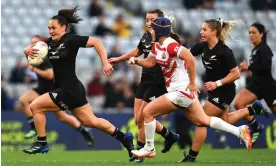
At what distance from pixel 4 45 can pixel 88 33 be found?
2796 millimetres

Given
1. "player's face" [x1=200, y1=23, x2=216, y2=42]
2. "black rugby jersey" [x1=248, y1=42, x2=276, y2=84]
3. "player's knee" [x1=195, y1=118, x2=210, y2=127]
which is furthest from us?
"black rugby jersey" [x1=248, y1=42, x2=276, y2=84]

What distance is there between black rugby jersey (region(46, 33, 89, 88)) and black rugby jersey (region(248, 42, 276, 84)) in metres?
4.53

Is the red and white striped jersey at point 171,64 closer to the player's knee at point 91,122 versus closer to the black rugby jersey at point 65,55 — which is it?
the black rugby jersey at point 65,55

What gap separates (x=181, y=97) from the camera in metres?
11.3

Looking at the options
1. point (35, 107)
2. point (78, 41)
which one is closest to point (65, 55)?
point (78, 41)

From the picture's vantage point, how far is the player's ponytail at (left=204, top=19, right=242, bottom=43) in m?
12.8

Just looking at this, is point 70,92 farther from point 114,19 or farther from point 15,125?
point 114,19

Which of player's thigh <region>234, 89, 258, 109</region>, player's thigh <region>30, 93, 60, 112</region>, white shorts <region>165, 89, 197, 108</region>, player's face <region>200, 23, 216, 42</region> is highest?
player's face <region>200, 23, 216, 42</region>

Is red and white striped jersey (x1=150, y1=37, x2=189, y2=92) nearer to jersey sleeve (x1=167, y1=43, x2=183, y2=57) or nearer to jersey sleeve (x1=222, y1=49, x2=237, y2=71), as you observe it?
jersey sleeve (x1=167, y1=43, x2=183, y2=57)

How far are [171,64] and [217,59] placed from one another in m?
1.73

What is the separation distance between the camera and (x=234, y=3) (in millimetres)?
29703

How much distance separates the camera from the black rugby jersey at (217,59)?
12836 mm

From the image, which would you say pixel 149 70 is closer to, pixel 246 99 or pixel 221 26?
pixel 221 26

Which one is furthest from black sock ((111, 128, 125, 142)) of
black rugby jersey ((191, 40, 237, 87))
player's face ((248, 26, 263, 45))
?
player's face ((248, 26, 263, 45))
